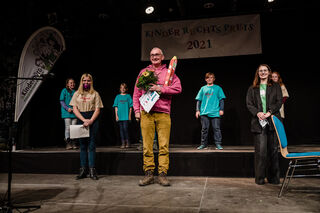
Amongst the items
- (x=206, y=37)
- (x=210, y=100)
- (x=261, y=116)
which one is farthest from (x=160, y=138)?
(x=206, y=37)

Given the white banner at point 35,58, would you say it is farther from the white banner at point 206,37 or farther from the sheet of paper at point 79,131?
the white banner at point 206,37

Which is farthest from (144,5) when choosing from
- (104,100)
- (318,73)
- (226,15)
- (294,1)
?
(318,73)

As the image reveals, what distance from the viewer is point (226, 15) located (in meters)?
5.63

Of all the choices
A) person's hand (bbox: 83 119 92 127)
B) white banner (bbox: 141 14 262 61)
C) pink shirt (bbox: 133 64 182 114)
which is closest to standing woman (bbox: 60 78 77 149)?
person's hand (bbox: 83 119 92 127)

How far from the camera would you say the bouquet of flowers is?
294 centimetres

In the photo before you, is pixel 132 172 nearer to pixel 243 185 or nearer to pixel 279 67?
pixel 243 185

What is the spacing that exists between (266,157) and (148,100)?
65.3 inches

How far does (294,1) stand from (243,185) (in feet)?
14.1

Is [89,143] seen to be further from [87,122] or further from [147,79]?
[147,79]

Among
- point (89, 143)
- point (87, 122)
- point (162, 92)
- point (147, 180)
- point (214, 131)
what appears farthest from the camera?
point (214, 131)

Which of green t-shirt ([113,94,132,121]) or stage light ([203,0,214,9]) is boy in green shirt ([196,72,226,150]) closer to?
green t-shirt ([113,94,132,121])

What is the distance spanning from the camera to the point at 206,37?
5.27 m

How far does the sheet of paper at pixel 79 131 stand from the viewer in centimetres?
325

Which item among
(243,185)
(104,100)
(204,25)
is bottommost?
(243,185)
